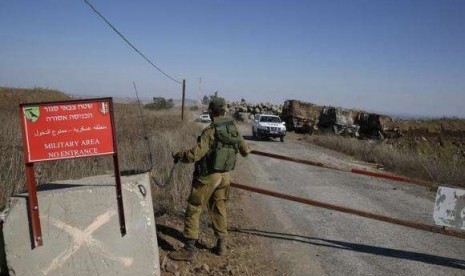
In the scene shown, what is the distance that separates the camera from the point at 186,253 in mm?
4879

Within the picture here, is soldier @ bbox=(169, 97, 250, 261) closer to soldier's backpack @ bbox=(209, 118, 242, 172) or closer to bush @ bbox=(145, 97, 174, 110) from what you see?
soldier's backpack @ bbox=(209, 118, 242, 172)

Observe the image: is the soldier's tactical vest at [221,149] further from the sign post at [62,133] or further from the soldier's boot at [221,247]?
the sign post at [62,133]

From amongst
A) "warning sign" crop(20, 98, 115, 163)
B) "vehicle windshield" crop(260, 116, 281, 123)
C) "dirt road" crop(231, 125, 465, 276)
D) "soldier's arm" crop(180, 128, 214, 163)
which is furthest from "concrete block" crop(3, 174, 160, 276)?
"vehicle windshield" crop(260, 116, 281, 123)

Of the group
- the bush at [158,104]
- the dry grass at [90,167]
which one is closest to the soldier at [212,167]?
the dry grass at [90,167]

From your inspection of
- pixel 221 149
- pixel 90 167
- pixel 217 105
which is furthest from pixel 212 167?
pixel 90 167

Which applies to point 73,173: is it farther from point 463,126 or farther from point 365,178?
point 463,126

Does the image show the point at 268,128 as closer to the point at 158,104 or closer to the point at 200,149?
the point at 200,149

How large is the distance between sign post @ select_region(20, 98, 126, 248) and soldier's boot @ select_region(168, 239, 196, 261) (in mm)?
1582

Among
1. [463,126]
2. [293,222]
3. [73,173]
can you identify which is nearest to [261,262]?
[293,222]

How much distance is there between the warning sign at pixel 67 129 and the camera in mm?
3584

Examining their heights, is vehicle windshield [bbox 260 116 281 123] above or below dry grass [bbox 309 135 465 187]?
above

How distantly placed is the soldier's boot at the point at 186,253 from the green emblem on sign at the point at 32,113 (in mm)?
2249

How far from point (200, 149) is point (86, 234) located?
1.51 metres

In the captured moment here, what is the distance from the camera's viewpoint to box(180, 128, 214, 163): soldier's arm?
4.62m
